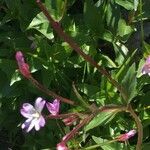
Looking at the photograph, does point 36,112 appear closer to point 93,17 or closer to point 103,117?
point 103,117

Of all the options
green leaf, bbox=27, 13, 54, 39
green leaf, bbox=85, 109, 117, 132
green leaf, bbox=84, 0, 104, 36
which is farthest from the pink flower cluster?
green leaf, bbox=84, 0, 104, 36

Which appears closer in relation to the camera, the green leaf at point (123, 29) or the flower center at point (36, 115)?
the flower center at point (36, 115)

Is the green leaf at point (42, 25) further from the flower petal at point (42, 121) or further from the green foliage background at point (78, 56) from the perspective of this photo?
the flower petal at point (42, 121)

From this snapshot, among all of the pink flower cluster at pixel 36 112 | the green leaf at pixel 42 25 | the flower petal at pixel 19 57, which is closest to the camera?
the flower petal at pixel 19 57

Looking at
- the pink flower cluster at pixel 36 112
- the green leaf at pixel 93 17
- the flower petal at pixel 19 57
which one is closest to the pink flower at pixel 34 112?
the pink flower cluster at pixel 36 112

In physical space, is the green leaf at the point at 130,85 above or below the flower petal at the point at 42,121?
above

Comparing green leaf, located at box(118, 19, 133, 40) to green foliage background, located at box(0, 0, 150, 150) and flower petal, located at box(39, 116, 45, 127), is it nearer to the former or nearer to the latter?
green foliage background, located at box(0, 0, 150, 150)

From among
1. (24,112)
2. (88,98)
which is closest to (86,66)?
(88,98)

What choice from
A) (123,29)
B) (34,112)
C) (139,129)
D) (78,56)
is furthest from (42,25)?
(139,129)
